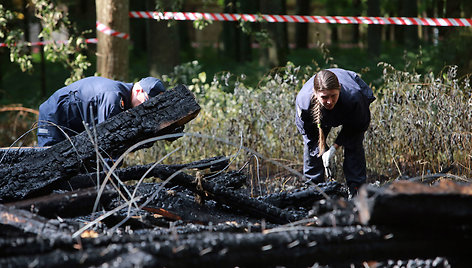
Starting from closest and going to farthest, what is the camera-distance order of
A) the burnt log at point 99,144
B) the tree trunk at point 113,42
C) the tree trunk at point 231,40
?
the burnt log at point 99,144
the tree trunk at point 113,42
the tree trunk at point 231,40

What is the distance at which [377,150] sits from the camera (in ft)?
17.5

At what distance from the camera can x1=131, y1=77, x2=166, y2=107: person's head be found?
414 cm

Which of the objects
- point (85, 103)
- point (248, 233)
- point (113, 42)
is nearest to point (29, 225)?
point (248, 233)

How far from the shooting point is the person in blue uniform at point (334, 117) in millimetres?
4137

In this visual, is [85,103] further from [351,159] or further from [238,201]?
[351,159]

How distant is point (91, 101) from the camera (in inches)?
167

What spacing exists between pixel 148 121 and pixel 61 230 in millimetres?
1114

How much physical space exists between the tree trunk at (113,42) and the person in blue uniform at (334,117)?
10.3 feet

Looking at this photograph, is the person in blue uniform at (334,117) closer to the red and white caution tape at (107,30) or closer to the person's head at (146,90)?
the person's head at (146,90)

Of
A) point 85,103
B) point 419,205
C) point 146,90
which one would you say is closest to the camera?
point 419,205

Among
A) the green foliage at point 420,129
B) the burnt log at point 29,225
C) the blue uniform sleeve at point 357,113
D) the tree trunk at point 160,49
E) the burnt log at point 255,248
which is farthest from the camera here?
the tree trunk at point 160,49

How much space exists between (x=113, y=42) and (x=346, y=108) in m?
3.61

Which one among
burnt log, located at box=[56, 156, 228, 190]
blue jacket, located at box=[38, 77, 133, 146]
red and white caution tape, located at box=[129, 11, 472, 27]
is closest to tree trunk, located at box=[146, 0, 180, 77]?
red and white caution tape, located at box=[129, 11, 472, 27]

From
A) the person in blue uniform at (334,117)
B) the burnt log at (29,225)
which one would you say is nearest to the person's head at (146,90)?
the person in blue uniform at (334,117)
